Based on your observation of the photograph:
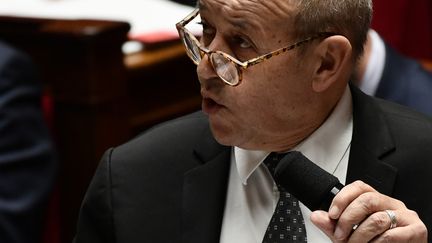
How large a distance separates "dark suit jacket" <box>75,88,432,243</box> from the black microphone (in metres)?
0.24

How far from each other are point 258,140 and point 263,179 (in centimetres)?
10

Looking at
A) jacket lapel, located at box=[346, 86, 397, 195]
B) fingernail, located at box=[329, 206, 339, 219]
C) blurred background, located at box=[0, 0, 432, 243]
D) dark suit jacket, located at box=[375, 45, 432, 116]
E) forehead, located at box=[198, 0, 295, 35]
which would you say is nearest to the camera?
fingernail, located at box=[329, 206, 339, 219]

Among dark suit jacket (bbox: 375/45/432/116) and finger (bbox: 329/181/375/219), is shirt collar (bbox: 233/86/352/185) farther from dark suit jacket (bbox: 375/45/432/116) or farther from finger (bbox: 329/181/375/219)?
dark suit jacket (bbox: 375/45/432/116)

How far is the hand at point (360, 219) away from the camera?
1080 mm

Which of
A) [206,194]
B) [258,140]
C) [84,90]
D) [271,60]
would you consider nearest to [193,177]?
[206,194]

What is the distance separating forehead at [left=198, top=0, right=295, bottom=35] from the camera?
1214 mm

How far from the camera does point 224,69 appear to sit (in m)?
1.23

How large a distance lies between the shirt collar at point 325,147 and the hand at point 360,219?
224 millimetres

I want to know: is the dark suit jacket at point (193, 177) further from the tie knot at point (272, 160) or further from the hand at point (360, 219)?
the hand at point (360, 219)

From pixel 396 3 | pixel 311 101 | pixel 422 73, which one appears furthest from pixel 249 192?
pixel 396 3

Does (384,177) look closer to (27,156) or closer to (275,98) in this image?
(275,98)

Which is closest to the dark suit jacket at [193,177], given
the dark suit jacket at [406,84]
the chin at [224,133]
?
the chin at [224,133]

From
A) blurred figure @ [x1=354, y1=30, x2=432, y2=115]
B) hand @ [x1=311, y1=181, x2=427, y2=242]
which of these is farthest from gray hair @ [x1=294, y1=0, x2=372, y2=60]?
blurred figure @ [x1=354, y1=30, x2=432, y2=115]

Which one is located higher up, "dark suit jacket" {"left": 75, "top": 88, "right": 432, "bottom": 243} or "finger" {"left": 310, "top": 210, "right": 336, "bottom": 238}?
"finger" {"left": 310, "top": 210, "right": 336, "bottom": 238}
